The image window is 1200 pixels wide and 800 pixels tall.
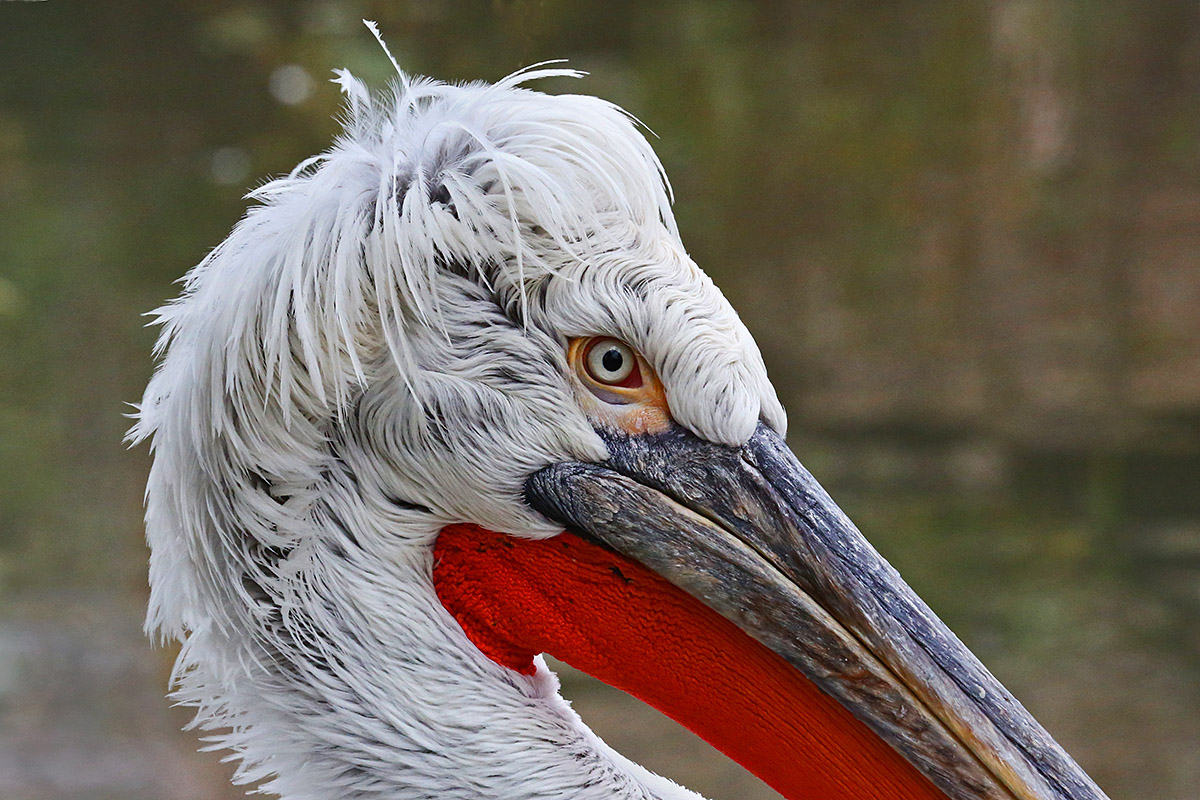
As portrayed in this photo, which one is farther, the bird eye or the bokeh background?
the bokeh background

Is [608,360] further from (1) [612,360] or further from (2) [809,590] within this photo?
(2) [809,590]

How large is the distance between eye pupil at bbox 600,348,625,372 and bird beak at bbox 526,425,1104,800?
0.10 metres

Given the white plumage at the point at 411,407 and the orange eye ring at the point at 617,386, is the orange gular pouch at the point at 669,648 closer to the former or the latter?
the white plumage at the point at 411,407

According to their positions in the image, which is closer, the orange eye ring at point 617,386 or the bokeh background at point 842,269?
the orange eye ring at point 617,386

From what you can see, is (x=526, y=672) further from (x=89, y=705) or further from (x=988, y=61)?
(x=988, y=61)

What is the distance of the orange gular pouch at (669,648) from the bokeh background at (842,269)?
14.5 ft

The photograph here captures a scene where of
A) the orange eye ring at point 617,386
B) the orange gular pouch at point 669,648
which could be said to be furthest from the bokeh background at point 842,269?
the orange eye ring at point 617,386

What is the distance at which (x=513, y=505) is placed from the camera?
165 centimetres

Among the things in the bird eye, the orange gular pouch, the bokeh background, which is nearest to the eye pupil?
the bird eye

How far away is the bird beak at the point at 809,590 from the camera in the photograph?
1.61m

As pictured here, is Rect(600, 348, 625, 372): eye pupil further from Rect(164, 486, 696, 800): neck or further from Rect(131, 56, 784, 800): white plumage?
Rect(164, 486, 696, 800): neck

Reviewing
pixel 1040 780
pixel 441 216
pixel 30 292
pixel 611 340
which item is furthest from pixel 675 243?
pixel 30 292

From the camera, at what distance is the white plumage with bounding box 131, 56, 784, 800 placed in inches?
63.5

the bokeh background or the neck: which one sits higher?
the bokeh background
